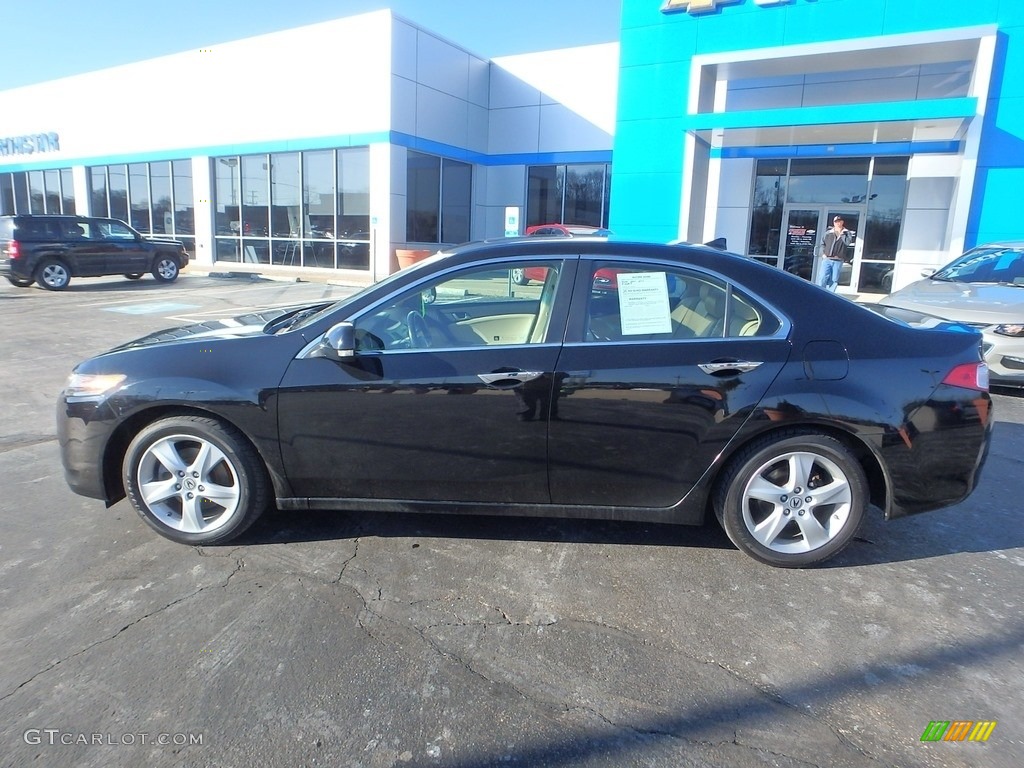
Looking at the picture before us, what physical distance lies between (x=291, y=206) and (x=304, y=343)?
1990 cm

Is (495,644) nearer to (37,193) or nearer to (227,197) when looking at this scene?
(227,197)

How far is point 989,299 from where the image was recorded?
23.3 feet

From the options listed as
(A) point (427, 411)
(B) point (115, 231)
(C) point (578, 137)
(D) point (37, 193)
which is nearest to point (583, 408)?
(A) point (427, 411)

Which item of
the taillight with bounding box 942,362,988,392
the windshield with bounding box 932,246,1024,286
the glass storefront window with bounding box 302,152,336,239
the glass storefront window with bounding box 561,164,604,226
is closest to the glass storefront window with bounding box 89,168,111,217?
the glass storefront window with bounding box 302,152,336,239

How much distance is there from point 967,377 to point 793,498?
1.01 m

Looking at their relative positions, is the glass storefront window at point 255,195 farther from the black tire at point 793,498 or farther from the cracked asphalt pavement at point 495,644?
the black tire at point 793,498

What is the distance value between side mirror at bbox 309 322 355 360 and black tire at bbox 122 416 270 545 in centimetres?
64

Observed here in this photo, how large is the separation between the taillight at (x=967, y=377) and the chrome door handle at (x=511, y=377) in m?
1.96

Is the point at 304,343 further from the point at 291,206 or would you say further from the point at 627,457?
the point at 291,206

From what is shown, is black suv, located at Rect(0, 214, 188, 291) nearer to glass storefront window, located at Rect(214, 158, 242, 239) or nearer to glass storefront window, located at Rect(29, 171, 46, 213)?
glass storefront window, located at Rect(214, 158, 242, 239)

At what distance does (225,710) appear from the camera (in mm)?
2357

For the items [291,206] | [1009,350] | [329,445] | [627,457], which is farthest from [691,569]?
[291,206]

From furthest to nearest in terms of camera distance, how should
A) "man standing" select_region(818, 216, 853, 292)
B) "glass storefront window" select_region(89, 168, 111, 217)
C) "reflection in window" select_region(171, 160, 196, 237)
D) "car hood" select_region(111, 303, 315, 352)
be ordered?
1. "glass storefront window" select_region(89, 168, 111, 217)
2. "reflection in window" select_region(171, 160, 196, 237)
3. "man standing" select_region(818, 216, 853, 292)
4. "car hood" select_region(111, 303, 315, 352)
